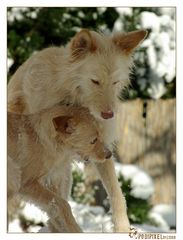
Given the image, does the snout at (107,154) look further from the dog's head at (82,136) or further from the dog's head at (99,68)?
the dog's head at (99,68)

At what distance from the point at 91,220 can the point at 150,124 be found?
2826 mm

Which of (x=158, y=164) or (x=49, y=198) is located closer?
(x=49, y=198)

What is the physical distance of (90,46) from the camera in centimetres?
539

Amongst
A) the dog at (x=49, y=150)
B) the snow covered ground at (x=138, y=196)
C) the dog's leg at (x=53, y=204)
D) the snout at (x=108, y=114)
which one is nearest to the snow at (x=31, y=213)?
the snow covered ground at (x=138, y=196)

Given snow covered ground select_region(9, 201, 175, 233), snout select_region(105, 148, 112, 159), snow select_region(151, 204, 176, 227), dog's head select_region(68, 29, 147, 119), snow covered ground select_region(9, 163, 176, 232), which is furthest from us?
snow select_region(151, 204, 176, 227)

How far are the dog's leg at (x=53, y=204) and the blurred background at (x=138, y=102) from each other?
6633 mm

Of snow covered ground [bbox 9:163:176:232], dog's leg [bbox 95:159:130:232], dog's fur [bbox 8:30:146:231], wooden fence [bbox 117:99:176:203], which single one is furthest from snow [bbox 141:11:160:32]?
dog's leg [bbox 95:159:130:232]

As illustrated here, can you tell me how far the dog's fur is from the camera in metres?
5.32

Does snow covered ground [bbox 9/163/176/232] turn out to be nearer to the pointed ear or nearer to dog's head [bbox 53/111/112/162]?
dog's head [bbox 53/111/112/162]

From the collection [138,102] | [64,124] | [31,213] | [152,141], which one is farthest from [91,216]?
[64,124]

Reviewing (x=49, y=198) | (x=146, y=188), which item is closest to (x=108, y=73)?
(x=49, y=198)

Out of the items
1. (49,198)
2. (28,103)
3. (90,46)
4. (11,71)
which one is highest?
(11,71)

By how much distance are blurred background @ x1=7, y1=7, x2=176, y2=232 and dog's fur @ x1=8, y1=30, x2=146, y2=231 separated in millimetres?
6252
